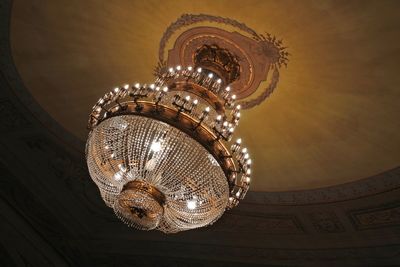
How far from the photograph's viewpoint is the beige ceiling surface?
300cm

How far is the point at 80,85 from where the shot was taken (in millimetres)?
4215

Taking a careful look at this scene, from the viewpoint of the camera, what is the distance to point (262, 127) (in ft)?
12.8

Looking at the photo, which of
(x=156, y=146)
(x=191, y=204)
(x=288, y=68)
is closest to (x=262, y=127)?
(x=288, y=68)

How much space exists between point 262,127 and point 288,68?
719 millimetres

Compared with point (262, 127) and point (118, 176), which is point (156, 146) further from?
point (262, 127)

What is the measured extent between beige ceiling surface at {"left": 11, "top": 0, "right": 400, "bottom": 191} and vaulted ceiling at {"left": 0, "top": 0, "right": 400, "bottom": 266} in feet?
0.03

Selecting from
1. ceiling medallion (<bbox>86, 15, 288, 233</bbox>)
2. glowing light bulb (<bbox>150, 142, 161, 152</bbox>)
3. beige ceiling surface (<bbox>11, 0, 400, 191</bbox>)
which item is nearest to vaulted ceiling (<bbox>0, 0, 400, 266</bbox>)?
beige ceiling surface (<bbox>11, 0, 400, 191</bbox>)

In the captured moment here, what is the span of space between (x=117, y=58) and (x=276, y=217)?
8.29 ft

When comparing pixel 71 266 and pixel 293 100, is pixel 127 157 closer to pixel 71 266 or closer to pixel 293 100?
pixel 293 100

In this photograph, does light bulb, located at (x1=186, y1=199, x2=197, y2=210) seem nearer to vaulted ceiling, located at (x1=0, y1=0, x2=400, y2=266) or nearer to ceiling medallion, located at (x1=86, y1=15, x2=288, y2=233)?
ceiling medallion, located at (x1=86, y1=15, x2=288, y2=233)

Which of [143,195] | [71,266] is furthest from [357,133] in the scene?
[71,266]

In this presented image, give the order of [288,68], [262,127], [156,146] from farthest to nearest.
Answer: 1. [262,127]
2. [288,68]
3. [156,146]

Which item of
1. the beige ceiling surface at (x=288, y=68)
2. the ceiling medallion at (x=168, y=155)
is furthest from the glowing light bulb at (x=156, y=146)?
the beige ceiling surface at (x=288, y=68)

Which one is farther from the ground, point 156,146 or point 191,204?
point 156,146
